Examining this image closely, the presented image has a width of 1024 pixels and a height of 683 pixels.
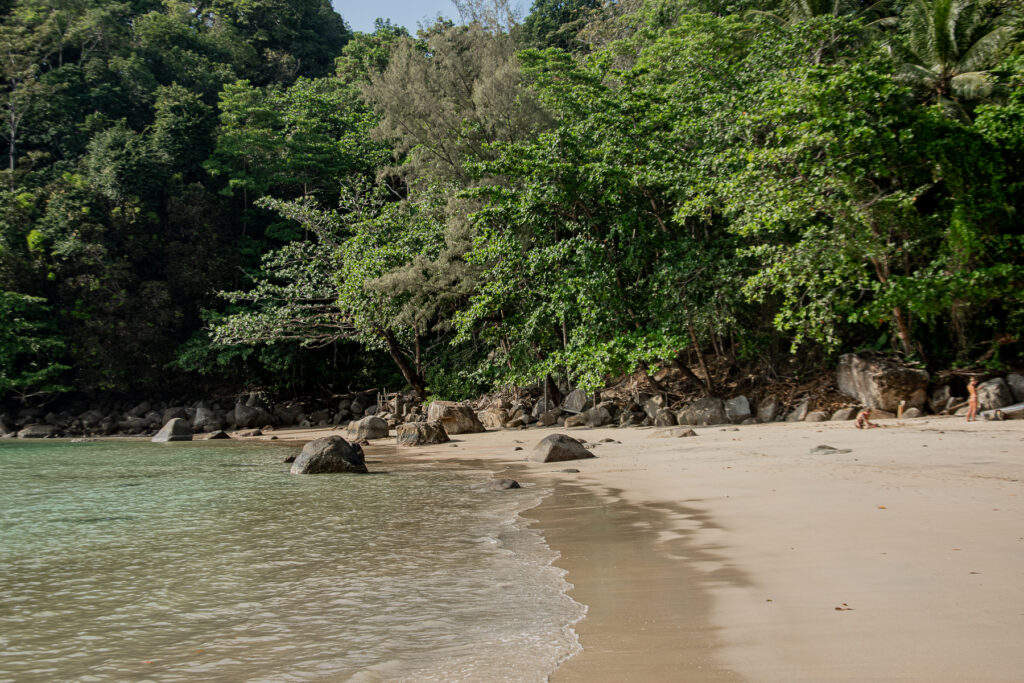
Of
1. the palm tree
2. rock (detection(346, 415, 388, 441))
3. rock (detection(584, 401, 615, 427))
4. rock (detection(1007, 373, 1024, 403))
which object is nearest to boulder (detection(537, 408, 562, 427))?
rock (detection(584, 401, 615, 427))

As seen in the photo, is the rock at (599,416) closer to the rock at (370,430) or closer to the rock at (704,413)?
the rock at (704,413)

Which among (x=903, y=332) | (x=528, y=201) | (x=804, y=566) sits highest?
(x=528, y=201)

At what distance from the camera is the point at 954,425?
9.66 metres

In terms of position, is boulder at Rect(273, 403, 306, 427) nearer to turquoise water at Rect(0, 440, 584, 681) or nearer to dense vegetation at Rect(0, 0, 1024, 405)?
dense vegetation at Rect(0, 0, 1024, 405)

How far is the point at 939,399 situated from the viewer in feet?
39.5

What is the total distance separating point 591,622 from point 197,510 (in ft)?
16.8

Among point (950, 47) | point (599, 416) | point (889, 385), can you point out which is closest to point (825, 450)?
point (889, 385)

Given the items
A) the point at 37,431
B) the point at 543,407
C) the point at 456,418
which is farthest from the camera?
the point at 37,431

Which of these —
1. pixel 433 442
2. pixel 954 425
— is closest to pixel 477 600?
pixel 954 425

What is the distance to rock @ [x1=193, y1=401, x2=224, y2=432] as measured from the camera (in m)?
22.3

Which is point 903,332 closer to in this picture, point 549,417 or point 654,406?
point 654,406

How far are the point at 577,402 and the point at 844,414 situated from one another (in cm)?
614

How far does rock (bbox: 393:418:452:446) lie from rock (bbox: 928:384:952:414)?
898 centimetres

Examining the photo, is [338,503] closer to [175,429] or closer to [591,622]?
[591,622]
